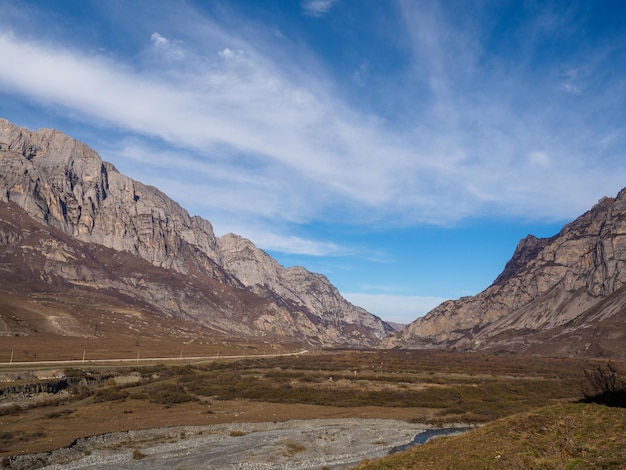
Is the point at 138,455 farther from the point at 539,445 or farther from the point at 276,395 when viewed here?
the point at 276,395

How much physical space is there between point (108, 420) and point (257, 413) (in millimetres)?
19514

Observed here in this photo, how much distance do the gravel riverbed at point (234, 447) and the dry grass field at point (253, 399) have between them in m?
3.39

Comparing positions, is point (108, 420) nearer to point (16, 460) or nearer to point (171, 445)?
point (171, 445)

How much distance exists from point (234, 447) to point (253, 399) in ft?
108

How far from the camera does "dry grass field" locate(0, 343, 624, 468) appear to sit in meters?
51.2

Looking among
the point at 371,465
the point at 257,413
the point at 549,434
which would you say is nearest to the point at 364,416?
the point at 257,413

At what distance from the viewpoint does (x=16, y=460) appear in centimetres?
3603

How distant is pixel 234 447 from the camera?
45.0 meters

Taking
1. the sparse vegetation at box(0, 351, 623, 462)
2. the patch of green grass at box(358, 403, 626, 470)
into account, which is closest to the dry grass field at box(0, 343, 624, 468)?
the sparse vegetation at box(0, 351, 623, 462)

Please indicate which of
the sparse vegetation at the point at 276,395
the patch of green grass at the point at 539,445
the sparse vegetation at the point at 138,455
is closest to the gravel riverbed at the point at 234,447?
the sparse vegetation at the point at 138,455

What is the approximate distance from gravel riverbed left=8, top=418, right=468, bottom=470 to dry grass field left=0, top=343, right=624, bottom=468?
339 cm

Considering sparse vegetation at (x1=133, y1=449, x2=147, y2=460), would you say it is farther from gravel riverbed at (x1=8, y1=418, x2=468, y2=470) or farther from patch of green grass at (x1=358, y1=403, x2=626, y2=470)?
patch of green grass at (x1=358, y1=403, x2=626, y2=470)

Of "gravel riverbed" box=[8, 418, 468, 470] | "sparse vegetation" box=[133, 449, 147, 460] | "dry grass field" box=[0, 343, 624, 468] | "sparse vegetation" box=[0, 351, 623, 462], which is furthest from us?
"sparse vegetation" box=[0, 351, 623, 462]

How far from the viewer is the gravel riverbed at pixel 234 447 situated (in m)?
38.1
